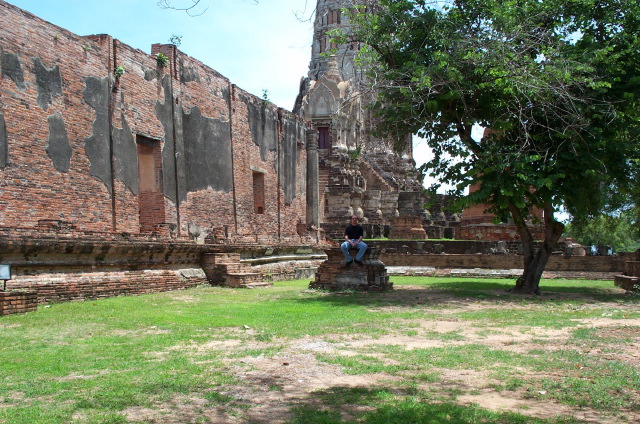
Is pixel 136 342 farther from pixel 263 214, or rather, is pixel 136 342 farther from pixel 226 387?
pixel 263 214


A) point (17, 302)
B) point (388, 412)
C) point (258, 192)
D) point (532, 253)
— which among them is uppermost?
point (258, 192)

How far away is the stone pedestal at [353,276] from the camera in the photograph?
1248 centimetres

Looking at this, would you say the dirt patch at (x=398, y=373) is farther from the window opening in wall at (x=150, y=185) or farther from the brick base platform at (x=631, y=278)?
the window opening in wall at (x=150, y=185)

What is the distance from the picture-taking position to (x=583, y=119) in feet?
35.9

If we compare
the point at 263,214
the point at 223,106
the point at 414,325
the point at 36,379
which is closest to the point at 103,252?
the point at 414,325

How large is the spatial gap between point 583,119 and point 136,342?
826 centimetres

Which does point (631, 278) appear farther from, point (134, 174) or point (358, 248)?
point (134, 174)

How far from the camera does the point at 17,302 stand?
8.10m

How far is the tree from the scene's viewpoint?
36.1 feet

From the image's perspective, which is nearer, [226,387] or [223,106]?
[226,387]

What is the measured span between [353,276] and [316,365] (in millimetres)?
7332

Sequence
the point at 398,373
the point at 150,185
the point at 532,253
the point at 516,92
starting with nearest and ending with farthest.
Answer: the point at 398,373 < the point at 516,92 < the point at 532,253 < the point at 150,185

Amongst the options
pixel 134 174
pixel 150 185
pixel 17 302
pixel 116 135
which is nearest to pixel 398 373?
pixel 17 302

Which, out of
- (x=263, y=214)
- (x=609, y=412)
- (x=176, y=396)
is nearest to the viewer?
(x=609, y=412)
